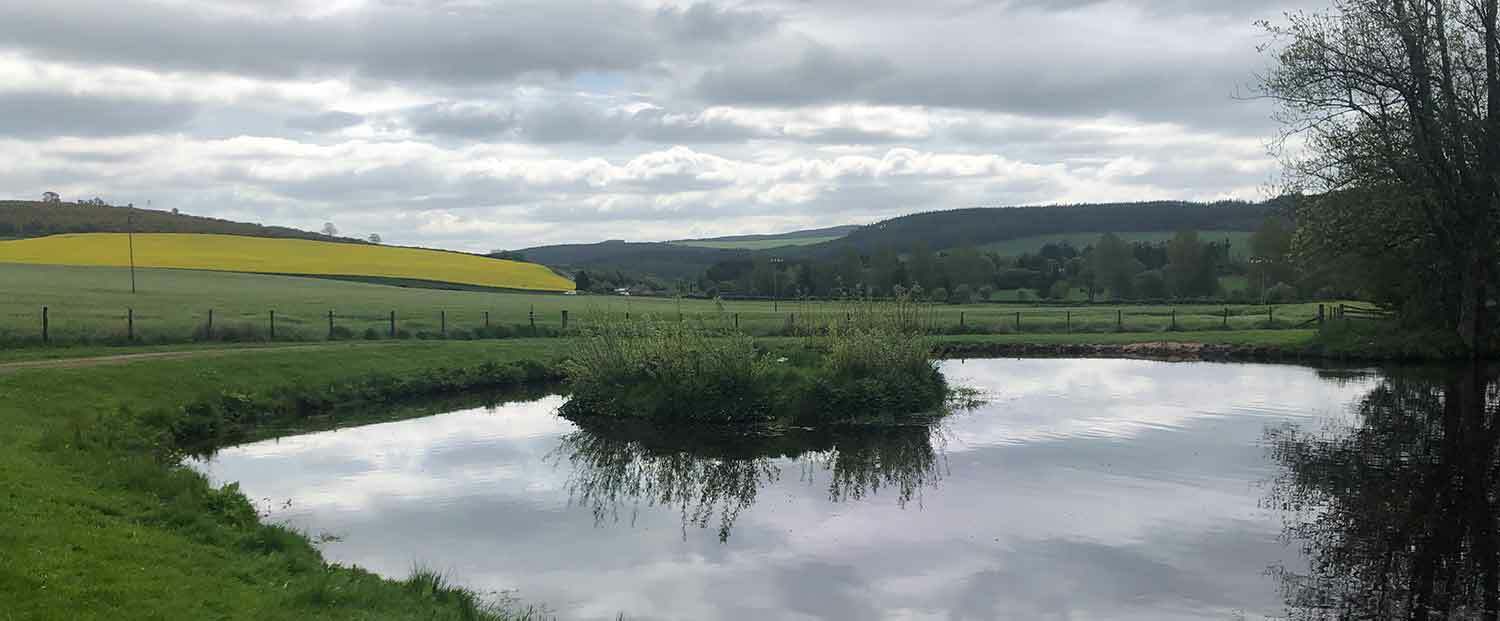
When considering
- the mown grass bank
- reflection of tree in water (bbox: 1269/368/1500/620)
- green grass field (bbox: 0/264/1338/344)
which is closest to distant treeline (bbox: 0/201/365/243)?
green grass field (bbox: 0/264/1338/344)

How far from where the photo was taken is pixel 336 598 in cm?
1189

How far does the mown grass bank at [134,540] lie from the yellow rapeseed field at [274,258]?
70.0 metres

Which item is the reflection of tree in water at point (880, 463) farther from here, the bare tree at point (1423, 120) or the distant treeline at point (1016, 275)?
the distant treeline at point (1016, 275)

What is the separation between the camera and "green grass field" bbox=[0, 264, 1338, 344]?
4150cm

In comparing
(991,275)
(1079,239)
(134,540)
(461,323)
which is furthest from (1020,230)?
(134,540)

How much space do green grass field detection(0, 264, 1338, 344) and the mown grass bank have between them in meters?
14.8

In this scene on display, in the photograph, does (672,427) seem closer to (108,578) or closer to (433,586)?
(433,586)

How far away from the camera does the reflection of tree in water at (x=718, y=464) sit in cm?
2006

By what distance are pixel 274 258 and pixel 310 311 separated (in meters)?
49.9

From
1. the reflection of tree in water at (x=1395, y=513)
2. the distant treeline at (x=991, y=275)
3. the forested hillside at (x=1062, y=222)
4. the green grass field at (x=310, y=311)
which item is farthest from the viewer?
the forested hillside at (x=1062, y=222)

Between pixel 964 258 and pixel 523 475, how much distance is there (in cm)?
10568

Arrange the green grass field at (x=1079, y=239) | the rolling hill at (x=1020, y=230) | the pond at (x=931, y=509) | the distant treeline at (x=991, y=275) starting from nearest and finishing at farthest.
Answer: the pond at (x=931, y=509), the distant treeline at (x=991, y=275), the green grass field at (x=1079, y=239), the rolling hill at (x=1020, y=230)

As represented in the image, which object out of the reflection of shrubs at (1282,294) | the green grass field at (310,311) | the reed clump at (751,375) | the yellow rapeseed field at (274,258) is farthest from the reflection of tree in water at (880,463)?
the reflection of shrubs at (1282,294)

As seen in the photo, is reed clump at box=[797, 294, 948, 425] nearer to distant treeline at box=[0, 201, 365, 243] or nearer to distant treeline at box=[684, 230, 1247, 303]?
distant treeline at box=[684, 230, 1247, 303]
